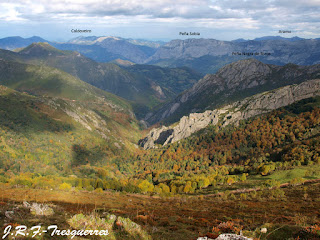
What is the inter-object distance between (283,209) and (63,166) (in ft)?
557

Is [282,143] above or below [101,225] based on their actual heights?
below

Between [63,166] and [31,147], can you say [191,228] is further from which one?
[31,147]

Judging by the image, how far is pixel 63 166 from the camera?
17675cm

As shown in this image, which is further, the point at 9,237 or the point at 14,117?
the point at 14,117

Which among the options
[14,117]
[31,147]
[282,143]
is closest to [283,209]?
[282,143]

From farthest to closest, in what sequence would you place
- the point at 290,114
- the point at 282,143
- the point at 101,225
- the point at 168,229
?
the point at 290,114 → the point at 282,143 → the point at 168,229 → the point at 101,225

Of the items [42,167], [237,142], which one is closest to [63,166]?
[42,167]

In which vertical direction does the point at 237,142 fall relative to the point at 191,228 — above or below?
below

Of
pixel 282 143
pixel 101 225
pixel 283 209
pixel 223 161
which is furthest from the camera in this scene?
pixel 223 161

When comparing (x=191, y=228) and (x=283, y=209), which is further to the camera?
(x=283, y=209)

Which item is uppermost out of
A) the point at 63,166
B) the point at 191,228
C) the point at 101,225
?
the point at 101,225

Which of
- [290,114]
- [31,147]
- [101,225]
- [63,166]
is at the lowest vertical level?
[63,166]

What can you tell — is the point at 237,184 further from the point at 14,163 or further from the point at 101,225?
the point at 14,163

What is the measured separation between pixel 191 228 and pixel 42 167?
15816 centimetres
